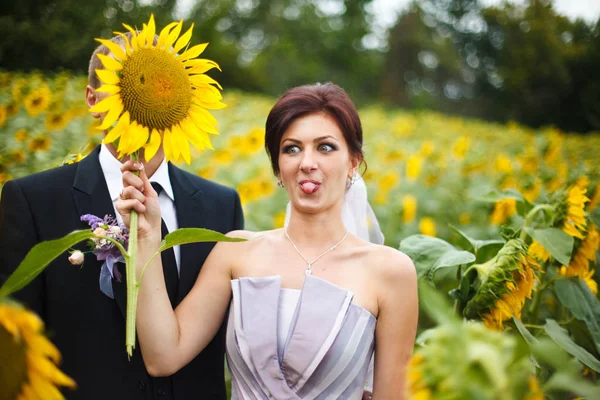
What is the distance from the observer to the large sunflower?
1250mm

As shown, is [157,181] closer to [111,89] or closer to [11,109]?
[111,89]

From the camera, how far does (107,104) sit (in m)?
1.24

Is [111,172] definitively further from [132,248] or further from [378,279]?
[378,279]

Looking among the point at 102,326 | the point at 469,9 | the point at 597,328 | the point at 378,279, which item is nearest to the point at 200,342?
the point at 102,326

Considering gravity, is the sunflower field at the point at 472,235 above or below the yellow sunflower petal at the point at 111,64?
below

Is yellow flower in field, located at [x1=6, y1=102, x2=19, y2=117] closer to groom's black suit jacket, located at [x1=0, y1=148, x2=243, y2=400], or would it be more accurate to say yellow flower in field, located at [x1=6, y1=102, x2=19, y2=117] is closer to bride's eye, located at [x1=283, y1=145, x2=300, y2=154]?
groom's black suit jacket, located at [x1=0, y1=148, x2=243, y2=400]

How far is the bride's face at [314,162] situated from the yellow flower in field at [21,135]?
2.04 meters

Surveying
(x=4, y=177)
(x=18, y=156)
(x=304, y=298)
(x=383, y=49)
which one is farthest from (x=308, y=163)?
(x=383, y=49)

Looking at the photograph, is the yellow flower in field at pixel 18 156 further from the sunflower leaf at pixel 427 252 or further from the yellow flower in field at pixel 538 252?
the yellow flower in field at pixel 538 252

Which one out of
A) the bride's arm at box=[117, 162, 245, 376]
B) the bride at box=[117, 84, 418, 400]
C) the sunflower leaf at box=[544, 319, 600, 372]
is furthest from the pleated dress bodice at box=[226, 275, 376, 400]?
the sunflower leaf at box=[544, 319, 600, 372]

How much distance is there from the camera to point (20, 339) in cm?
77

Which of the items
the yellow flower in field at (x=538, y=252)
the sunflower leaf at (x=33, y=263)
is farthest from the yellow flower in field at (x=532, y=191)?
the sunflower leaf at (x=33, y=263)

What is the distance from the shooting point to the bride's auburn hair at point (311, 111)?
1972 mm

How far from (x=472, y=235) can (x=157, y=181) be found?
322cm
